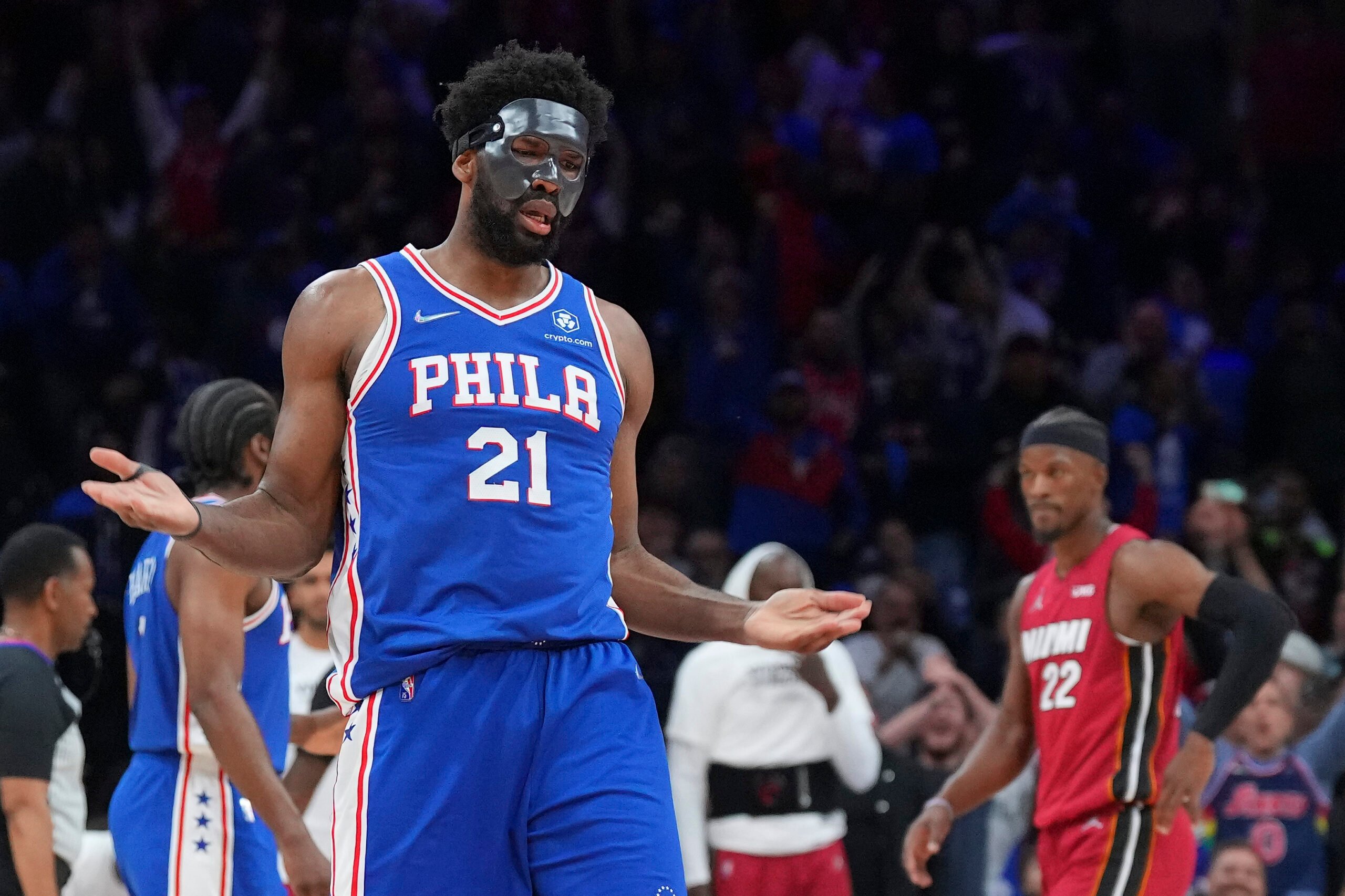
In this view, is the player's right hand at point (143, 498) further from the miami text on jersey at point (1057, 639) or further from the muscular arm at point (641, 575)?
the miami text on jersey at point (1057, 639)

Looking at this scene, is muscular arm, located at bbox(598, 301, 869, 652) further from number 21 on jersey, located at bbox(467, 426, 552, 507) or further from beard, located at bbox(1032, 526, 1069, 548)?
beard, located at bbox(1032, 526, 1069, 548)

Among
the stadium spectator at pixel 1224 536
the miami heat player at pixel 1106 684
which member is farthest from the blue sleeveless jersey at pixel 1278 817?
the miami heat player at pixel 1106 684

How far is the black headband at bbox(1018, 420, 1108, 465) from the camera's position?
5.94 meters

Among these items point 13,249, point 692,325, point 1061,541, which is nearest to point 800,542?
point 692,325

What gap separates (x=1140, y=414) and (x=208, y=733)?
710 cm

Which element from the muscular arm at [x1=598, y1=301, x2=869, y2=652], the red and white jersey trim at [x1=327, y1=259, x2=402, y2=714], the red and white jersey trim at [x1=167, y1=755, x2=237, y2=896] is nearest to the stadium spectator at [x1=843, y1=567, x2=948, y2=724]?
the red and white jersey trim at [x1=167, y1=755, x2=237, y2=896]

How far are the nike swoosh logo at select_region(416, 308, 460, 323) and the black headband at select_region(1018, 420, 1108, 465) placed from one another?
280cm

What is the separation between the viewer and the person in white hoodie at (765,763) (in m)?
7.83

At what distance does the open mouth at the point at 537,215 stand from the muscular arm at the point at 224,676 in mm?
1401

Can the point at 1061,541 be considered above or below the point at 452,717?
above

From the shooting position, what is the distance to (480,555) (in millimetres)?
3502

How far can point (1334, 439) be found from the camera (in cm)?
1055

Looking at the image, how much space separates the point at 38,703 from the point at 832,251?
710 centimetres

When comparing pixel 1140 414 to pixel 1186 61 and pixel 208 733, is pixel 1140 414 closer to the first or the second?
Result: pixel 1186 61
